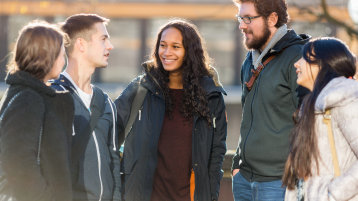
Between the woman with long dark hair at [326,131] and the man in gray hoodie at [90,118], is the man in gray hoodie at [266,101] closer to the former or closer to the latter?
the woman with long dark hair at [326,131]

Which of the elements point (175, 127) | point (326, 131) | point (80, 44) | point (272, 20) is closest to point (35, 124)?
point (80, 44)

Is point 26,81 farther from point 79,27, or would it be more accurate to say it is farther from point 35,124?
point 79,27

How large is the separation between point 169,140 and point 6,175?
69.0 inches

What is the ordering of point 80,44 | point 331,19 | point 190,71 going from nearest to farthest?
point 80,44
point 190,71
point 331,19

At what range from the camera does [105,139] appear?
4195mm

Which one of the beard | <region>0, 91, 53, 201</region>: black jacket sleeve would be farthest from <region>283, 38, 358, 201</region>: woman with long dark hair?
<region>0, 91, 53, 201</region>: black jacket sleeve

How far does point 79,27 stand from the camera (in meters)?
4.35

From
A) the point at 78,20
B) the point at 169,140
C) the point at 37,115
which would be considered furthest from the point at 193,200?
the point at 37,115

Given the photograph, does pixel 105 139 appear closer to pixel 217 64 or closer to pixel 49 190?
pixel 49 190

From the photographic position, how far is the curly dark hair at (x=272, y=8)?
4.64m

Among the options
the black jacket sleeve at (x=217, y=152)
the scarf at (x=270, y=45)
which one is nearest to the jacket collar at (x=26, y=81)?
the scarf at (x=270, y=45)

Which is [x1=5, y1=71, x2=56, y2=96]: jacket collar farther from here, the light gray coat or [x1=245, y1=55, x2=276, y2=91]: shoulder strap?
[x1=245, y1=55, x2=276, y2=91]: shoulder strap

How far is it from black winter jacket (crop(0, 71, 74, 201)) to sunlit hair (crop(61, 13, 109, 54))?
90 cm

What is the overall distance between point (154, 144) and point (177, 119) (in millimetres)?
273
